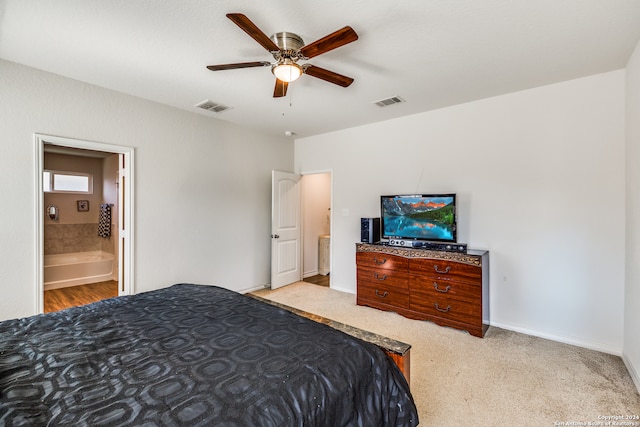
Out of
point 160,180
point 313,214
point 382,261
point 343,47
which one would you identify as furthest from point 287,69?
point 313,214

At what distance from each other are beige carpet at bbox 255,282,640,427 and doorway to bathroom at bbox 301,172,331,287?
2547 mm

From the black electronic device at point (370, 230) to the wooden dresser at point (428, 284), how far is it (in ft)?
0.49

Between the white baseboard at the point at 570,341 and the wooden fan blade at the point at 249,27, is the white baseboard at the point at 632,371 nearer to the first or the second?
the white baseboard at the point at 570,341

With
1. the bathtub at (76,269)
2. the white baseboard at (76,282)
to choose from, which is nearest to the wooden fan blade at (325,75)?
the bathtub at (76,269)

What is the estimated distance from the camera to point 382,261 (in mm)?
3805

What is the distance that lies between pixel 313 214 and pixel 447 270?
312 centimetres

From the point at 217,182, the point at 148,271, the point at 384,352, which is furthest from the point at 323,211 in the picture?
the point at 384,352

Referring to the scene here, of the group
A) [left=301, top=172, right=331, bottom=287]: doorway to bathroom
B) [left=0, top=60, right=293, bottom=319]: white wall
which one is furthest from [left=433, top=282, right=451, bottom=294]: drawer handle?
[left=0, top=60, right=293, bottom=319]: white wall

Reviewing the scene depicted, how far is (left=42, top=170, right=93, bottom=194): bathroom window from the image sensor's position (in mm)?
5477

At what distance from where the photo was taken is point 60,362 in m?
1.26

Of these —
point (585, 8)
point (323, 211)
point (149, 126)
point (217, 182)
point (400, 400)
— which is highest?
point (585, 8)

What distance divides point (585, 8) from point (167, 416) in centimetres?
315

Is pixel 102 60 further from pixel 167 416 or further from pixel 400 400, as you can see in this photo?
pixel 400 400

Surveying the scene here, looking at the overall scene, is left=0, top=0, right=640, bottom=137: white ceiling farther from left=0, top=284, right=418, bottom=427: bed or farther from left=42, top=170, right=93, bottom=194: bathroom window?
left=42, top=170, right=93, bottom=194: bathroom window
